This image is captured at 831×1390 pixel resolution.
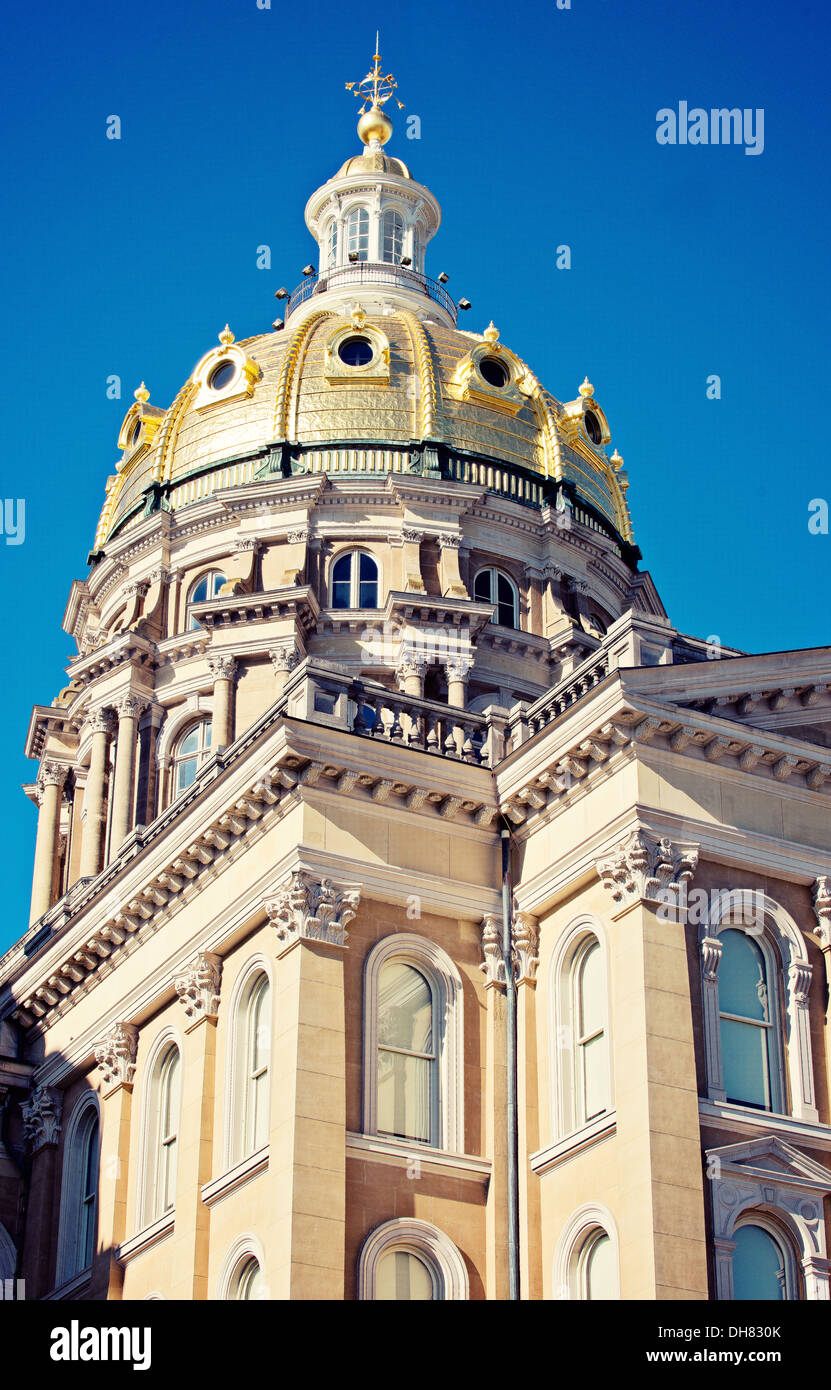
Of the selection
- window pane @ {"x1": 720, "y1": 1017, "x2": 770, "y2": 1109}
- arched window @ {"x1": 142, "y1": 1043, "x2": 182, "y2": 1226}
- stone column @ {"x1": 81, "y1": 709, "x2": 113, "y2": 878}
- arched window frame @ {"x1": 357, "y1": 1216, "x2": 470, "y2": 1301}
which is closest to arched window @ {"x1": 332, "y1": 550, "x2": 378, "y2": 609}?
stone column @ {"x1": 81, "y1": 709, "x2": 113, "y2": 878}

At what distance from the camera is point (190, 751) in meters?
49.6

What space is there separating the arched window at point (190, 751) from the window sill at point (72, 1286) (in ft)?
61.0

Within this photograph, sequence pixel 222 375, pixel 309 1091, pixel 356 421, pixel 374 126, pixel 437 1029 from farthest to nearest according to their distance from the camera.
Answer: pixel 374 126
pixel 222 375
pixel 356 421
pixel 437 1029
pixel 309 1091

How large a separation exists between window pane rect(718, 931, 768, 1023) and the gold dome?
84.0ft

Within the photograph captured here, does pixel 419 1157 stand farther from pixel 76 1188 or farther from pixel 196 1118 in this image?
pixel 76 1188

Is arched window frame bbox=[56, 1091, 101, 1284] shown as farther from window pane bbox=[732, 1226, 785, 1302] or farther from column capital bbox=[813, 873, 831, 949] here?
column capital bbox=[813, 873, 831, 949]

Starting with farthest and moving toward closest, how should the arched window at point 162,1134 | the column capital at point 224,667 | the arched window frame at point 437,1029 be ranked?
the column capital at point 224,667 → the arched window at point 162,1134 → the arched window frame at point 437,1029

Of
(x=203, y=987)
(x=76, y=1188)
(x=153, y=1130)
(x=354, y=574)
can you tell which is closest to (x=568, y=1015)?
(x=203, y=987)

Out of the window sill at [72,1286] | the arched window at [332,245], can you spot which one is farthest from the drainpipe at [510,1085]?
the arched window at [332,245]

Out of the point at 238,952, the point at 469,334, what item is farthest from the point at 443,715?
the point at 469,334

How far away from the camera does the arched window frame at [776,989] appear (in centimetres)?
2595

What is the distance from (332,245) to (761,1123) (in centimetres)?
4151

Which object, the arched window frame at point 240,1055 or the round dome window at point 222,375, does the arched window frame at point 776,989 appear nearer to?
the arched window frame at point 240,1055

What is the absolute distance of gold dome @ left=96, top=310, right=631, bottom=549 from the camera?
169 feet
